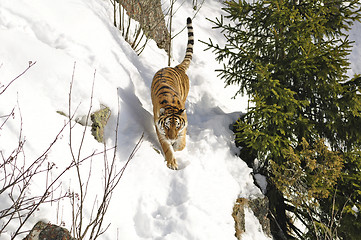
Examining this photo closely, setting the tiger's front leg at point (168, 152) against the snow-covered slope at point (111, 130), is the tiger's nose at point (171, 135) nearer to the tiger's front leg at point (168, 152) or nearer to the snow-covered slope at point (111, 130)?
the tiger's front leg at point (168, 152)

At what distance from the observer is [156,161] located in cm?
419

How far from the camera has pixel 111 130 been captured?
14.0 feet

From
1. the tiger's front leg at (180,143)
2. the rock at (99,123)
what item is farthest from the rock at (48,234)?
the tiger's front leg at (180,143)

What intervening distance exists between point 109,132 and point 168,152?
2.65 ft

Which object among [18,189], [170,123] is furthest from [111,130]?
[18,189]

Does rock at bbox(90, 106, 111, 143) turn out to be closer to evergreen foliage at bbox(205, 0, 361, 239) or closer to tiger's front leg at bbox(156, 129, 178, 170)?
tiger's front leg at bbox(156, 129, 178, 170)

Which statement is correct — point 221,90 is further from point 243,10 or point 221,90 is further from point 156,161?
point 156,161

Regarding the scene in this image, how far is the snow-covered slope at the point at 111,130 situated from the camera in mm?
3258

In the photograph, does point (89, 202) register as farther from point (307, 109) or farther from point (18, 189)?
point (307, 109)

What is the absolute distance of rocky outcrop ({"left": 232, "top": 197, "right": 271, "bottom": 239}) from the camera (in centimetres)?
415

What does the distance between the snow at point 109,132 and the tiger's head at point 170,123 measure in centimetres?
31

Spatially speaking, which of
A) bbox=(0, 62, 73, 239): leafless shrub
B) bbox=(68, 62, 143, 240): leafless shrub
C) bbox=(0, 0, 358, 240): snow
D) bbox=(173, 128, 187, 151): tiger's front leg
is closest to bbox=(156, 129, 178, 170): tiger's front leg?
bbox=(0, 0, 358, 240): snow

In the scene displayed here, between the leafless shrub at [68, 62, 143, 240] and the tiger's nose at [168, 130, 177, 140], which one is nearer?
the leafless shrub at [68, 62, 143, 240]

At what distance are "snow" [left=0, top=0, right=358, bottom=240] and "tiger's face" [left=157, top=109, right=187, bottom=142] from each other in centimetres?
30
